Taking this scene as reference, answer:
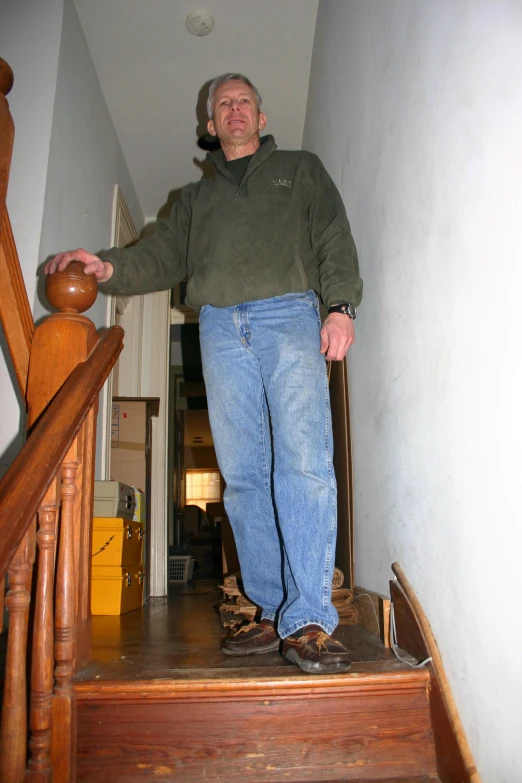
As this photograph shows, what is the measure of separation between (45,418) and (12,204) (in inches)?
51.6

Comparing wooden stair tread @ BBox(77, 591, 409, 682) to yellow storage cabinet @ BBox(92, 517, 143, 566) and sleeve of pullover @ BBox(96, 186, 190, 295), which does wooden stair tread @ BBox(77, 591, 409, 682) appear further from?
sleeve of pullover @ BBox(96, 186, 190, 295)

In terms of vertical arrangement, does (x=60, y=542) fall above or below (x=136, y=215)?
below

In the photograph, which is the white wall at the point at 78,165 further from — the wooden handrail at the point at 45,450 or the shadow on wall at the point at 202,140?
the wooden handrail at the point at 45,450

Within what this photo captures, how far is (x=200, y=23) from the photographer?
2631mm

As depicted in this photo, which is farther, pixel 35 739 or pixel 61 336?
pixel 61 336

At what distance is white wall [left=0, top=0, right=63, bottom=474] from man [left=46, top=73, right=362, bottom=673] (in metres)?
0.59

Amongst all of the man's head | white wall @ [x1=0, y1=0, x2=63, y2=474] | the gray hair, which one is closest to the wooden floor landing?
white wall @ [x1=0, y1=0, x2=63, y2=474]

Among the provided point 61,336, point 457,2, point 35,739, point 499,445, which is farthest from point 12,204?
point 499,445

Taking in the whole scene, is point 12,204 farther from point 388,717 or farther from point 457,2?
point 388,717

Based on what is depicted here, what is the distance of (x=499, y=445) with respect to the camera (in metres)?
0.80

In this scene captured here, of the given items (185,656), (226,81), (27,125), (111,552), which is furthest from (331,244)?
(111,552)

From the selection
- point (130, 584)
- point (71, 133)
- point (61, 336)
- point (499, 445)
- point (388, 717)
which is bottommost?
point (130, 584)

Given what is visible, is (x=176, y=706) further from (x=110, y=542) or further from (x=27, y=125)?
(x=27, y=125)

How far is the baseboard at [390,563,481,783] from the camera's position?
88 centimetres
